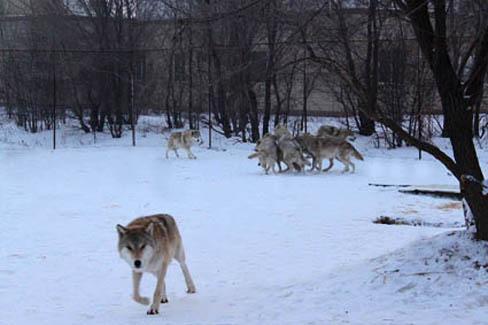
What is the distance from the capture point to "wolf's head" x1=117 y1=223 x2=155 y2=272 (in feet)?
19.2

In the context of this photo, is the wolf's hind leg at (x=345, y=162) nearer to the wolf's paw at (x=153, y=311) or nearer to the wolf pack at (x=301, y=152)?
the wolf pack at (x=301, y=152)

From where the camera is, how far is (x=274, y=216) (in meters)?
10.9

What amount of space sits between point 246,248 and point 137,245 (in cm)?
302

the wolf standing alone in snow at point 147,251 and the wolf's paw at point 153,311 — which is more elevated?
the wolf standing alone in snow at point 147,251

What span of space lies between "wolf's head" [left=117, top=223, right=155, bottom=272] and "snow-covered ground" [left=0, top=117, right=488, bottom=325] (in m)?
0.44

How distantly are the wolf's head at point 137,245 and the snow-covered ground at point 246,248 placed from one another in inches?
17.3

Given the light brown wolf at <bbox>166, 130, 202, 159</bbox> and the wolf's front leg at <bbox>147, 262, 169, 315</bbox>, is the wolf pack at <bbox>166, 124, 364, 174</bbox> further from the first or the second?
the wolf's front leg at <bbox>147, 262, 169, 315</bbox>

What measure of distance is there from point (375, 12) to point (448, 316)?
533cm

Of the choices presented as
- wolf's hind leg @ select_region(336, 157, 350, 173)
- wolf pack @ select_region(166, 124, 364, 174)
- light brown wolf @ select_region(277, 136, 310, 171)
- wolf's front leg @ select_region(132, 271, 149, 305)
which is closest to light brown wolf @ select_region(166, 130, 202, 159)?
wolf pack @ select_region(166, 124, 364, 174)

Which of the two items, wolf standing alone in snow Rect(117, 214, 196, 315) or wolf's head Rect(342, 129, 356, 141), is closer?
wolf standing alone in snow Rect(117, 214, 196, 315)

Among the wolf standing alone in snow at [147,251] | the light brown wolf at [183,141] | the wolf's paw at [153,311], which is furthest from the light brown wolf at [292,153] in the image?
the wolf's paw at [153,311]

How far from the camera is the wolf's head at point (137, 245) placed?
19.2 ft

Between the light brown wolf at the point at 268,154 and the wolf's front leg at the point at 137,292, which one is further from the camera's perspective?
the light brown wolf at the point at 268,154

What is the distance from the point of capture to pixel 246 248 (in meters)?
8.71
